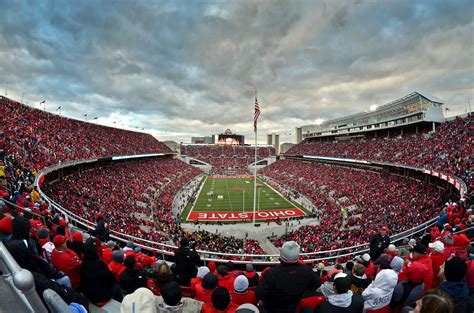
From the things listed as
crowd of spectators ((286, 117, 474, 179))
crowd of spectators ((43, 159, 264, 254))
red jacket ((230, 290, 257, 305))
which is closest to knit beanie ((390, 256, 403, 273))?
red jacket ((230, 290, 257, 305))

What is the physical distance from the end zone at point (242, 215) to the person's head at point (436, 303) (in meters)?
28.0

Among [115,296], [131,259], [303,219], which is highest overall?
[131,259]

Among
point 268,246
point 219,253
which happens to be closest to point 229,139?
point 268,246

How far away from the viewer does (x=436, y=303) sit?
1869mm

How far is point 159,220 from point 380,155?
33.5m

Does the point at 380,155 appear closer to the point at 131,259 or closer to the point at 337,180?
the point at 337,180

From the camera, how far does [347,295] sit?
2.72 m

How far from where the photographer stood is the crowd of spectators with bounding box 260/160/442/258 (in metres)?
18.6

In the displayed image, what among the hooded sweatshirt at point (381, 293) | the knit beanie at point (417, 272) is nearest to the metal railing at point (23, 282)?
the hooded sweatshirt at point (381, 293)

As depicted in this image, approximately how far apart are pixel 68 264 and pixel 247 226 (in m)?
24.1

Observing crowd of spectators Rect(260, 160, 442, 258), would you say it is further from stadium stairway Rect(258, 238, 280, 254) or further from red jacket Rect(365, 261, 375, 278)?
red jacket Rect(365, 261, 375, 278)

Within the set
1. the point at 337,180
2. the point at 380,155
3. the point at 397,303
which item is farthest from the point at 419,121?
the point at 397,303

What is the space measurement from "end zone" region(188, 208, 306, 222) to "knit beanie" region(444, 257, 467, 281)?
27.0m

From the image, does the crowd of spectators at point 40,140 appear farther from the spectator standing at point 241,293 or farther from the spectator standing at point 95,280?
the spectator standing at point 241,293
